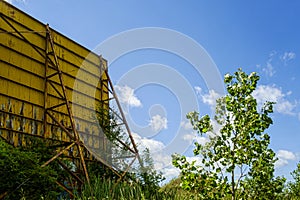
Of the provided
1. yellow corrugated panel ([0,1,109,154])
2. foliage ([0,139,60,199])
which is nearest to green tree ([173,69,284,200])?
foliage ([0,139,60,199])

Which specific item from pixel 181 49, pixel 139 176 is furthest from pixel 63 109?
pixel 181 49

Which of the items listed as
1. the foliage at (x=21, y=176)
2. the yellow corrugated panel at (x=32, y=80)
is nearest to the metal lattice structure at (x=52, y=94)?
the yellow corrugated panel at (x=32, y=80)

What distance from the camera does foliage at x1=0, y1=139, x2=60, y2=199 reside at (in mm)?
7770

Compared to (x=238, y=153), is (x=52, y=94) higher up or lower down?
higher up

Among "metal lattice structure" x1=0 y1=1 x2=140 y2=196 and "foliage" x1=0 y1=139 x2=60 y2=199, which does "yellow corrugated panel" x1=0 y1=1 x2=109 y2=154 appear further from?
"foliage" x1=0 y1=139 x2=60 y2=199

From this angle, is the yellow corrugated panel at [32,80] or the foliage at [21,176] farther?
the yellow corrugated panel at [32,80]

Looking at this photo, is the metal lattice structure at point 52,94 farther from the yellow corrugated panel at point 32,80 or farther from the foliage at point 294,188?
the foliage at point 294,188

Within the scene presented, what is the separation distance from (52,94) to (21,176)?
232 inches

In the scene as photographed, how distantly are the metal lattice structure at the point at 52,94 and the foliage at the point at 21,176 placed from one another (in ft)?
5.14

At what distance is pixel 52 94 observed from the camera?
44.5 ft

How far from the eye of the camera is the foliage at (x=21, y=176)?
777cm

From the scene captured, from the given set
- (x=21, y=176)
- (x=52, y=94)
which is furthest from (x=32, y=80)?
(x=21, y=176)

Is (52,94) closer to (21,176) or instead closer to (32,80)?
(32,80)

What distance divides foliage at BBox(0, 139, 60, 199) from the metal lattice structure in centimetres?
157
